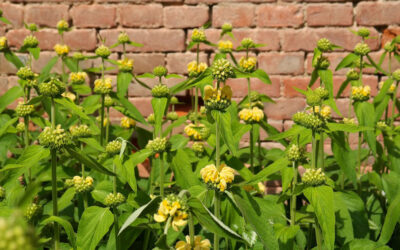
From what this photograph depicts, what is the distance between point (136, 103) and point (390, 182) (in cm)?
138

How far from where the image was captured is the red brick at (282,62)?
2.28m

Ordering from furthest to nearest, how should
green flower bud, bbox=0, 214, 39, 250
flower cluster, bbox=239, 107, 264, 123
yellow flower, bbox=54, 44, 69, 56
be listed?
1. yellow flower, bbox=54, 44, 69, 56
2. flower cluster, bbox=239, 107, 264, 123
3. green flower bud, bbox=0, 214, 39, 250

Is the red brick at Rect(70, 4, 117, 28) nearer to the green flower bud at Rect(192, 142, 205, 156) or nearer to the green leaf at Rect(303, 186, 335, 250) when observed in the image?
the green flower bud at Rect(192, 142, 205, 156)

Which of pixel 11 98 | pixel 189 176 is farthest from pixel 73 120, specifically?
pixel 189 176

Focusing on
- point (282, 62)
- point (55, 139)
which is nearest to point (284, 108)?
point (282, 62)

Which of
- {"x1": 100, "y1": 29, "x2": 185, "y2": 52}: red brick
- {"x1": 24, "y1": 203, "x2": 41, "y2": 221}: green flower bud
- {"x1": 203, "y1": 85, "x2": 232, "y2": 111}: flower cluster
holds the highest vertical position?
{"x1": 100, "y1": 29, "x2": 185, "y2": 52}: red brick

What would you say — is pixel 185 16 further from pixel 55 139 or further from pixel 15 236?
pixel 15 236

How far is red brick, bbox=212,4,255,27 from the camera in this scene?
229 cm

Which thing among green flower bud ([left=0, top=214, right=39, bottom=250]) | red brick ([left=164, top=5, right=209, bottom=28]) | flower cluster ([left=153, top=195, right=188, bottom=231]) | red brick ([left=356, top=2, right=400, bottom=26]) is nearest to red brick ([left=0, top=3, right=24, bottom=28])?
red brick ([left=164, top=5, right=209, bottom=28])

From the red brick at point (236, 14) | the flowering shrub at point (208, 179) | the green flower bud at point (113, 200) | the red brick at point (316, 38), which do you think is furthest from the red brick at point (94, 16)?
the green flower bud at point (113, 200)

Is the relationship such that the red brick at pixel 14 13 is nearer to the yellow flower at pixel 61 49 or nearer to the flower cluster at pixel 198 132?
the yellow flower at pixel 61 49

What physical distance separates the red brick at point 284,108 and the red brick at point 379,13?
51 cm

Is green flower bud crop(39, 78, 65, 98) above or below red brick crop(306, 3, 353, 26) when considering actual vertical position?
below

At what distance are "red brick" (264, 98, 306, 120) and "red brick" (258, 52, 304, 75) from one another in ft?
0.49
